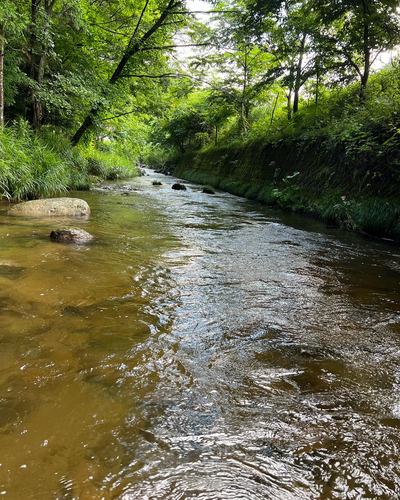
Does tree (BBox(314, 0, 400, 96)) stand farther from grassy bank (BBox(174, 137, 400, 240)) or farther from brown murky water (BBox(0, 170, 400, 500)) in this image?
brown murky water (BBox(0, 170, 400, 500))

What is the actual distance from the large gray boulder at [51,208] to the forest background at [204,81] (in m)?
0.71

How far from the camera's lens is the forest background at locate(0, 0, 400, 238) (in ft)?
21.6

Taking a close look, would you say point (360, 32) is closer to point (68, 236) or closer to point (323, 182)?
point (323, 182)

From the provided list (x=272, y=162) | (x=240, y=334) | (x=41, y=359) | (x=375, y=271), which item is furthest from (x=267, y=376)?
(x=272, y=162)

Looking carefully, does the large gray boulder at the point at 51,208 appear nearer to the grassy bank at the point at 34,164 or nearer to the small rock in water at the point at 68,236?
the grassy bank at the point at 34,164

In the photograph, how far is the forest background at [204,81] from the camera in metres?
A: 6.58

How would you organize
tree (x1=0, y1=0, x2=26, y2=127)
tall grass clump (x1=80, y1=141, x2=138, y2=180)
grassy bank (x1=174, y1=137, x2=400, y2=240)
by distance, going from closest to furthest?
tree (x1=0, y1=0, x2=26, y2=127) → grassy bank (x1=174, y1=137, x2=400, y2=240) → tall grass clump (x1=80, y1=141, x2=138, y2=180)

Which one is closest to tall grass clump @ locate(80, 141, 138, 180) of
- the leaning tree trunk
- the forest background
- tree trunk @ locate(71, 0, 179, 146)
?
the forest background

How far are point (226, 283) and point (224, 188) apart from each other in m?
12.1

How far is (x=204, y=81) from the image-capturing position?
1068cm

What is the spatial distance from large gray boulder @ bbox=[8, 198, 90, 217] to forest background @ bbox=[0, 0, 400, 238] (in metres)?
0.71

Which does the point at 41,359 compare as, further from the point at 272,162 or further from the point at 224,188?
the point at 224,188

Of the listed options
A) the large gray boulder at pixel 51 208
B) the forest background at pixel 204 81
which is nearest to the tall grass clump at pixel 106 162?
the forest background at pixel 204 81

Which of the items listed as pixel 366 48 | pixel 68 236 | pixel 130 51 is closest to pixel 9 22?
pixel 68 236
